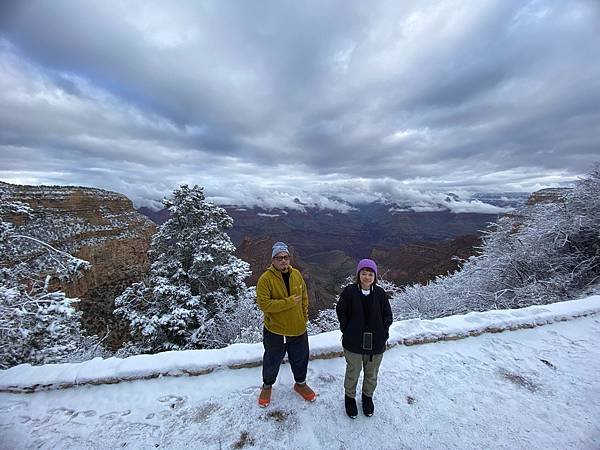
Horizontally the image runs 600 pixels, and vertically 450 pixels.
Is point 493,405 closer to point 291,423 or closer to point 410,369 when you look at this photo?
point 410,369

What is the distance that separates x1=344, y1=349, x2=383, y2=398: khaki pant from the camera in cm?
341

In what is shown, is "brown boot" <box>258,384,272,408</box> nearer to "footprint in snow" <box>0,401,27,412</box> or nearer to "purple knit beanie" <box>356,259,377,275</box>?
"purple knit beanie" <box>356,259,377,275</box>

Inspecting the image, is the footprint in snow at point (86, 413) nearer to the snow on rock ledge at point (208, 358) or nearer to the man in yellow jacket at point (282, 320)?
the snow on rock ledge at point (208, 358)

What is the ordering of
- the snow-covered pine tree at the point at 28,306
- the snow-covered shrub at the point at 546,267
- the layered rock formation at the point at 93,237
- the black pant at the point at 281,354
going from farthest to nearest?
the layered rock formation at the point at 93,237 < the snow-covered shrub at the point at 546,267 < the snow-covered pine tree at the point at 28,306 < the black pant at the point at 281,354

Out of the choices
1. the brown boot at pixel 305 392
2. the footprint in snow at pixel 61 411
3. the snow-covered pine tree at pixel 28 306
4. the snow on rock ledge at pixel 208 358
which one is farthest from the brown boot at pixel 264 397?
the snow-covered pine tree at pixel 28 306

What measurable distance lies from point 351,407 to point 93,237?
110 feet

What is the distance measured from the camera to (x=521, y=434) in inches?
124

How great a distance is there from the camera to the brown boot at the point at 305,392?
3.65 metres

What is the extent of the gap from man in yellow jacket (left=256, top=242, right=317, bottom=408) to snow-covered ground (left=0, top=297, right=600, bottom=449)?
236 millimetres

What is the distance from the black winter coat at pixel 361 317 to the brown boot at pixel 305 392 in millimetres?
869

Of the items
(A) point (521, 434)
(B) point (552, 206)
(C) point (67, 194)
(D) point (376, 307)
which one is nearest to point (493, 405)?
(A) point (521, 434)

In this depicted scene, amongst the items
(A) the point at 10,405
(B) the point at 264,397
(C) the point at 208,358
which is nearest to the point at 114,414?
(C) the point at 208,358

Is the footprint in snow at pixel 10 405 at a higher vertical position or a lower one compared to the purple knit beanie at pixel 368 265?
lower

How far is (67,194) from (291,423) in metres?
39.4
